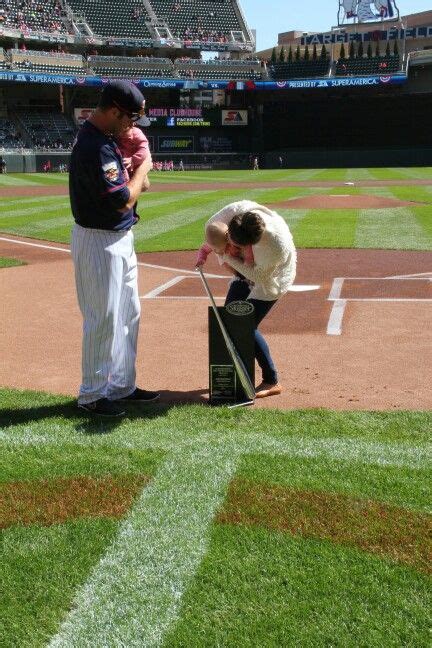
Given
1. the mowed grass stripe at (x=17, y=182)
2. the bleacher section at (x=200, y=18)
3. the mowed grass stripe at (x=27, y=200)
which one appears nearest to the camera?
the mowed grass stripe at (x=27, y=200)

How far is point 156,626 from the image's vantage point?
277 cm

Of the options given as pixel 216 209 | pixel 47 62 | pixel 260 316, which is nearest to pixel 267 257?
pixel 260 316

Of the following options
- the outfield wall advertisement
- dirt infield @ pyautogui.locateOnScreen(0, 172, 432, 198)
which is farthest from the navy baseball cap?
the outfield wall advertisement

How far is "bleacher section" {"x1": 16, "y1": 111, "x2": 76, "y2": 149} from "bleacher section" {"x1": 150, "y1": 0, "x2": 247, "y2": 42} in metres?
13.0

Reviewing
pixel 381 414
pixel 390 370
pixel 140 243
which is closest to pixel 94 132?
pixel 381 414

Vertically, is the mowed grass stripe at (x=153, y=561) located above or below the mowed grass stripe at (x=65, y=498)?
below

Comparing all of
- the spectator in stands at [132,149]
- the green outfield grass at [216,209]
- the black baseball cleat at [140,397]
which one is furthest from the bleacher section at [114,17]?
the black baseball cleat at [140,397]

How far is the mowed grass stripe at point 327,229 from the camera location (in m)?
13.9

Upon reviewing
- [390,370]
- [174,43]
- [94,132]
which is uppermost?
[174,43]

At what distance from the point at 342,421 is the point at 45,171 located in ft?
144

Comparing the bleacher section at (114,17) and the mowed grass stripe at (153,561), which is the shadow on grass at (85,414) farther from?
the bleacher section at (114,17)

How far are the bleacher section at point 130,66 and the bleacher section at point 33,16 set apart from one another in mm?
3413

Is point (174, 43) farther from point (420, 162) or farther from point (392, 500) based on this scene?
point (392, 500)

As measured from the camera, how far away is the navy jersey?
4.68 m
